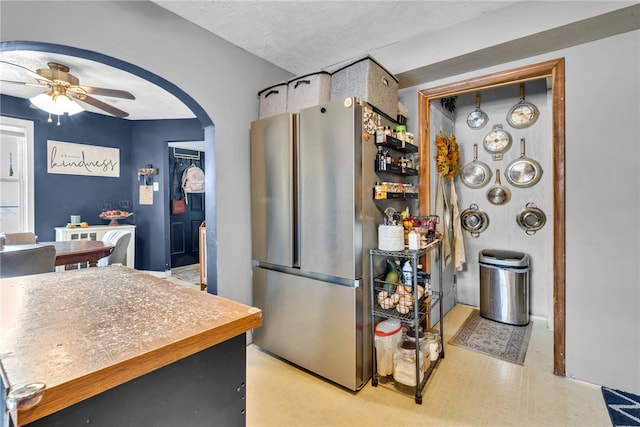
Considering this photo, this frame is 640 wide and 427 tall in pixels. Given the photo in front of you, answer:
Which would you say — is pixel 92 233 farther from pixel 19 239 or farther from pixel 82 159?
pixel 19 239

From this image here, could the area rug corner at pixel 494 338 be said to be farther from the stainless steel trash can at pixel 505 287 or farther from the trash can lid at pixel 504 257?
the trash can lid at pixel 504 257

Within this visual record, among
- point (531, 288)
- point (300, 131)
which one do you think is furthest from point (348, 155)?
point (531, 288)

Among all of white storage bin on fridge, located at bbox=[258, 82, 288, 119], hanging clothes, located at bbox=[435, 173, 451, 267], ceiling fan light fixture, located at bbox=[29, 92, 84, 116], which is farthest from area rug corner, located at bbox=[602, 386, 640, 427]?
ceiling fan light fixture, located at bbox=[29, 92, 84, 116]

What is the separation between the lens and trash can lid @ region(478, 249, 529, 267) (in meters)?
2.97

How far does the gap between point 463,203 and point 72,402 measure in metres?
3.74

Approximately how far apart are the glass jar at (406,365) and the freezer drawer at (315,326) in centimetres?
19

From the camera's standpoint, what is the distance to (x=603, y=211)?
197 centimetres

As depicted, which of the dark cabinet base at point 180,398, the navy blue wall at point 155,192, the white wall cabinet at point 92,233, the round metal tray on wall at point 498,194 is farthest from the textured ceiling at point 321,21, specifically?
the white wall cabinet at point 92,233

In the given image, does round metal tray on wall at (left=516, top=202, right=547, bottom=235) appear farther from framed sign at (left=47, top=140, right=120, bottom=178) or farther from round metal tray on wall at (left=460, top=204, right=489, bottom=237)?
framed sign at (left=47, top=140, right=120, bottom=178)

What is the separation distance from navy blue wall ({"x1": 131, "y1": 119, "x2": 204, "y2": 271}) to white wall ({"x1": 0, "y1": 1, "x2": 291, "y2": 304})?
2.84 meters

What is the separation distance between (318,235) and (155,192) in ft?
13.8

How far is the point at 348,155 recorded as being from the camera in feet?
6.34

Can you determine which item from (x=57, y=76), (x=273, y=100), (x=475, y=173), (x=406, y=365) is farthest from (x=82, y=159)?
(x=475, y=173)

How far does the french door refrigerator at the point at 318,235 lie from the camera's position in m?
1.95
